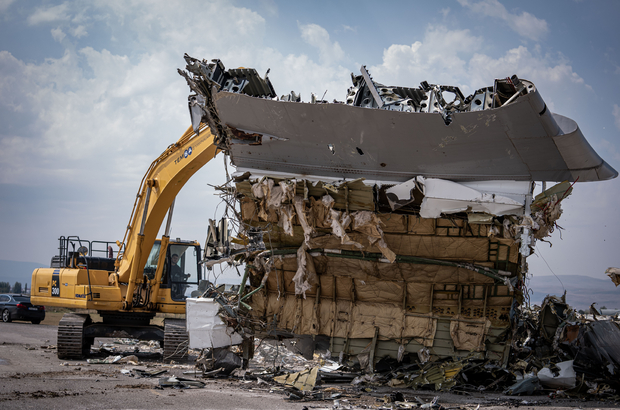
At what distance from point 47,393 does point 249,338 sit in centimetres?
350

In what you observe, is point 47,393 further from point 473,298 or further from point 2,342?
point 2,342

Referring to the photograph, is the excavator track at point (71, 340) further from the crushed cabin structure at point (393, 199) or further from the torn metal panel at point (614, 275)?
the torn metal panel at point (614, 275)

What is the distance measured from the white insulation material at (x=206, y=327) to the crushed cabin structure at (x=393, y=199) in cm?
87

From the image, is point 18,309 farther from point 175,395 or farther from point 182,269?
point 175,395

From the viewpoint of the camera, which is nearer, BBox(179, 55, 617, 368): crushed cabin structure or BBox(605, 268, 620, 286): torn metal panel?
BBox(179, 55, 617, 368): crushed cabin structure

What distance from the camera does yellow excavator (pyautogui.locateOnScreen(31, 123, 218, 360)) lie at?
1129 centimetres

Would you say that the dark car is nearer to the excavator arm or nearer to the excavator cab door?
the excavator arm

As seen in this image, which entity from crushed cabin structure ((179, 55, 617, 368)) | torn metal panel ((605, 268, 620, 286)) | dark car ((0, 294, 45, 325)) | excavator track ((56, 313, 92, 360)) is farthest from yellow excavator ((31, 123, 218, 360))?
dark car ((0, 294, 45, 325))

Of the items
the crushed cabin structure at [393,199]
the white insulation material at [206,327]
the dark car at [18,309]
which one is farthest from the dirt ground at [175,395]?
the dark car at [18,309]

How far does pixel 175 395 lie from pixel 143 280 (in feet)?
18.4

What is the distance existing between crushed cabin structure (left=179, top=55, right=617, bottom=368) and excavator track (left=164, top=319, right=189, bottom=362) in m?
3.57

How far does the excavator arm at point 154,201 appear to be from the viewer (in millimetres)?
11492

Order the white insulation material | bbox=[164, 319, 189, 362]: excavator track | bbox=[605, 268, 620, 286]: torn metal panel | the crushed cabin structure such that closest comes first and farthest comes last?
the crushed cabin structure
bbox=[605, 268, 620, 286]: torn metal panel
the white insulation material
bbox=[164, 319, 189, 362]: excavator track

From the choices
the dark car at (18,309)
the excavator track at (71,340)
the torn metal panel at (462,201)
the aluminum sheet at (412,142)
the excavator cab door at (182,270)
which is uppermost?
the aluminum sheet at (412,142)
